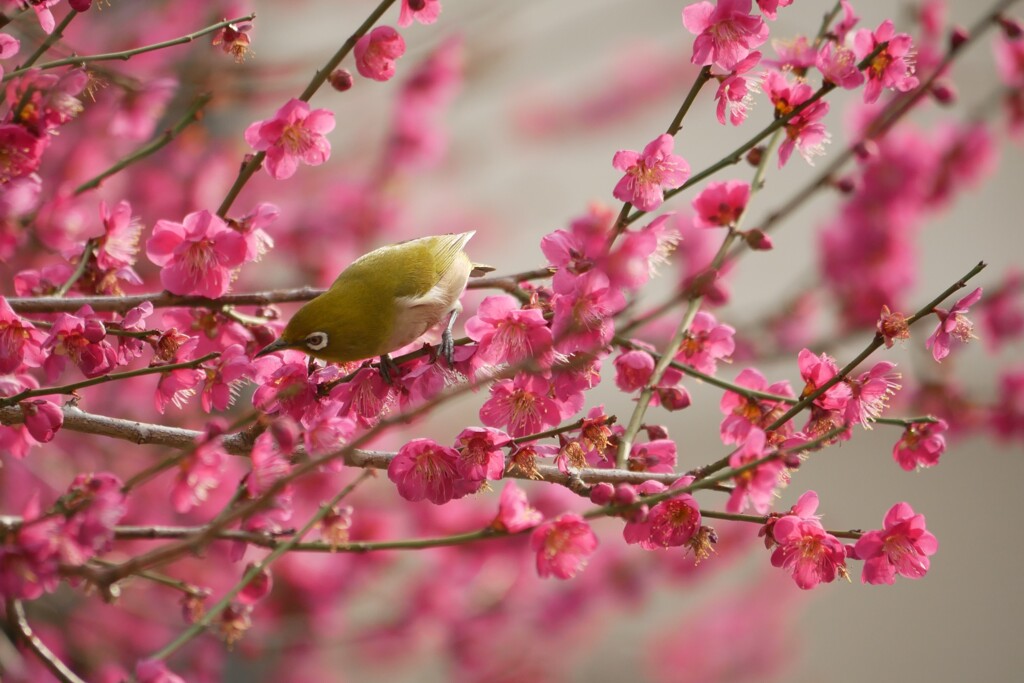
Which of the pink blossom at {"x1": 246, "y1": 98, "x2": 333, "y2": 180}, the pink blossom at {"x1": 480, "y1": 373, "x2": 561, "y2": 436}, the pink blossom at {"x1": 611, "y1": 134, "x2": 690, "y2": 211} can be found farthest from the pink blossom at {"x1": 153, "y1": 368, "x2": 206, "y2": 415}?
the pink blossom at {"x1": 611, "y1": 134, "x2": 690, "y2": 211}

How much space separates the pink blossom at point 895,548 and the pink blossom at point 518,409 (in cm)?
44

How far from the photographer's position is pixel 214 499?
112 inches

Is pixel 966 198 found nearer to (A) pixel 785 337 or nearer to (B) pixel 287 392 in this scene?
(A) pixel 785 337

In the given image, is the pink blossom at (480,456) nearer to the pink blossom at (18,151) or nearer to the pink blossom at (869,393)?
the pink blossom at (869,393)

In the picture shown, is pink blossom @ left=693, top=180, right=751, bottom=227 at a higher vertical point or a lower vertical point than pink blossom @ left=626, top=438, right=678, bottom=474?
higher

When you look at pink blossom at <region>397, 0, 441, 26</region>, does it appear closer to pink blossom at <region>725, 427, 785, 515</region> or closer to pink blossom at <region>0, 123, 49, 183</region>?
pink blossom at <region>0, 123, 49, 183</region>

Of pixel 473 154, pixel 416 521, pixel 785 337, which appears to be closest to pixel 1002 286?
pixel 785 337

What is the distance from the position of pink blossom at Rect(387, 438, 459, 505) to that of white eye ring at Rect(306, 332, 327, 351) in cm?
23

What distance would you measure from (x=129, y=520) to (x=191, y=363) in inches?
69.0

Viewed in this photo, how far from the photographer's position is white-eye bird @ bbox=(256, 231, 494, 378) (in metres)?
1.41

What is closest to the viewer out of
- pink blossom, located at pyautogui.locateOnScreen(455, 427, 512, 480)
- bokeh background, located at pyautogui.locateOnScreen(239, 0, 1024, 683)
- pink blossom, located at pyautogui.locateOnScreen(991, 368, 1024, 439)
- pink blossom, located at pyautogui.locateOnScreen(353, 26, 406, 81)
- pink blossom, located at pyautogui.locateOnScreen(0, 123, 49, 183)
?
pink blossom, located at pyautogui.locateOnScreen(455, 427, 512, 480)

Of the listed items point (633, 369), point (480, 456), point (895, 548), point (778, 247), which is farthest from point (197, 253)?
point (778, 247)

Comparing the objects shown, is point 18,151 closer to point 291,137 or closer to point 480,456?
point 291,137

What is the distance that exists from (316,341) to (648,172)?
0.54 meters
